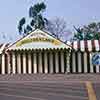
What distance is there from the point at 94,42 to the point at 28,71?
625cm

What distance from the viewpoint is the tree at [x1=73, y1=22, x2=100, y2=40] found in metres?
72.6

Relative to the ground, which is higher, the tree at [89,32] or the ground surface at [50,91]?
the tree at [89,32]

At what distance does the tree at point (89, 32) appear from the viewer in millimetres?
72625

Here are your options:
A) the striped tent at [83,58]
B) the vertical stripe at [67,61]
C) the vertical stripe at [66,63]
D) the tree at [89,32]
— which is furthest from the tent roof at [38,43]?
the tree at [89,32]

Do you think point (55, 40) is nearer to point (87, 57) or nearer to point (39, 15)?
point (87, 57)

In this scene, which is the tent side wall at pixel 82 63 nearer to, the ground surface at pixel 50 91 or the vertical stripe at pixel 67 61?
the vertical stripe at pixel 67 61

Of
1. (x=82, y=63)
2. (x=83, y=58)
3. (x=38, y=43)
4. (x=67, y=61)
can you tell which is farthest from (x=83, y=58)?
(x=38, y=43)

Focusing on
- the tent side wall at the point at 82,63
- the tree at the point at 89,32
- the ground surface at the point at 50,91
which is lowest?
the ground surface at the point at 50,91

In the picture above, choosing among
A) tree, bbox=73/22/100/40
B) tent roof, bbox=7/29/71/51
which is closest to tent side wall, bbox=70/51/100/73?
tent roof, bbox=7/29/71/51

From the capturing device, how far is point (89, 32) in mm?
76062

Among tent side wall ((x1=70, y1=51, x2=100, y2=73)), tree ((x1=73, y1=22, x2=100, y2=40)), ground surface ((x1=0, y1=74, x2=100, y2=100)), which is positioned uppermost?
tree ((x1=73, y1=22, x2=100, y2=40))

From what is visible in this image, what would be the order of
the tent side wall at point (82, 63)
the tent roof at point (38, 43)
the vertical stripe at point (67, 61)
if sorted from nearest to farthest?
the tent roof at point (38, 43) → the vertical stripe at point (67, 61) → the tent side wall at point (82, 63)

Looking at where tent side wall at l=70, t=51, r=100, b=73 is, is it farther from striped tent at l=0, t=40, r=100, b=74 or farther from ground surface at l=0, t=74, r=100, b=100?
ground surface at l=0, t=74, r=100, b=100

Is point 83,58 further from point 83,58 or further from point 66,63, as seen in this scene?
point 66,63
